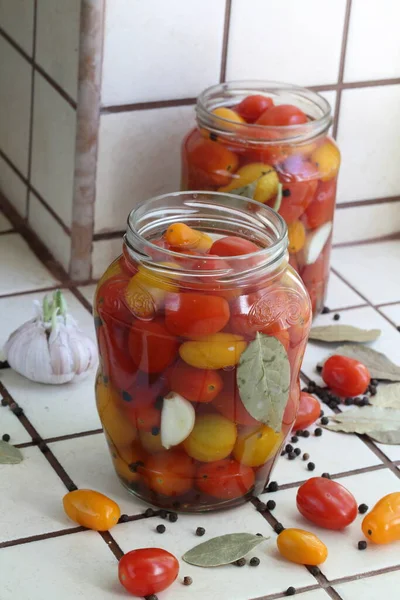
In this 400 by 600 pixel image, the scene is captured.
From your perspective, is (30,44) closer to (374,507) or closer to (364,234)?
(364,234)

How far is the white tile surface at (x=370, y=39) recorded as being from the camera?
53.2 inches

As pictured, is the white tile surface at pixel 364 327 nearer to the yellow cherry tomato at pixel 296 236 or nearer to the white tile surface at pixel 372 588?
the yellow cherry tomato at pixel 296 236

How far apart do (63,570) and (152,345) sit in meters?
0.20

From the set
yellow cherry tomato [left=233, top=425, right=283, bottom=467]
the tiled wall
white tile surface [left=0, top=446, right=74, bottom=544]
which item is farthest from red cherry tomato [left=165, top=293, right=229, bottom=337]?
the tiled wall

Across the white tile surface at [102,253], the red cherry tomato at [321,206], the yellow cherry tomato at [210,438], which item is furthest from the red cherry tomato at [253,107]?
the yellow cherry tomato at [210,438]

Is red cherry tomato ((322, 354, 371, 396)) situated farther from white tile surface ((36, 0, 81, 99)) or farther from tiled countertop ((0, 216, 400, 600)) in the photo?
white tile surface ((36, 0, 81, 99))

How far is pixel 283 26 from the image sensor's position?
4.32 feet

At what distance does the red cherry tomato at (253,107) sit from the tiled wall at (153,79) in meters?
0.09

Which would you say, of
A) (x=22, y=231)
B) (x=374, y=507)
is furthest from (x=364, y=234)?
(x=374, y=507)

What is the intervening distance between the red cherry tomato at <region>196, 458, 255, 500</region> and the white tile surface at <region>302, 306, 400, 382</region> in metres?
0.25

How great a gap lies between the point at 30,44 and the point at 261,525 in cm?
68

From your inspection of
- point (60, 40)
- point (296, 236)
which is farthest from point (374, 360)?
point (60, 40)

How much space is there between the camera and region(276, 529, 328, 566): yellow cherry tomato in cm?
91

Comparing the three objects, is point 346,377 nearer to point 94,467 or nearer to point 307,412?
point 307,412
